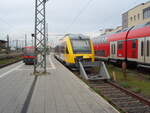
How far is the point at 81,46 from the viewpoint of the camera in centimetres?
1711

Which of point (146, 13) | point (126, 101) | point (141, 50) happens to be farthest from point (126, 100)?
point (146, 13)

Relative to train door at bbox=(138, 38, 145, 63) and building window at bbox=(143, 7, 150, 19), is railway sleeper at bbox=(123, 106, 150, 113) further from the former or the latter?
building window at bbox=(143, 7, 150, 19)

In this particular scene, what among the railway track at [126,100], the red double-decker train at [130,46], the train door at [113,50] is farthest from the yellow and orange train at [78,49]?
the railway track at [126,100]

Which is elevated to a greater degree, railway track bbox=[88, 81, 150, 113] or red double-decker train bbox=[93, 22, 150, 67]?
red double-decker train bbox=[93, 22, 150, 67]

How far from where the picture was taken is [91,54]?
16906 mm

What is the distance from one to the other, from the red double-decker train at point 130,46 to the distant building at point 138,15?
3013cm

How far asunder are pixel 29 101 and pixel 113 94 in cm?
346

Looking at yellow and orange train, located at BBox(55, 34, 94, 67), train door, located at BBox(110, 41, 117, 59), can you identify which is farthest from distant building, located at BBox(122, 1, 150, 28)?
yellow and orange train, located at BBox(55, 34, 94, 67)

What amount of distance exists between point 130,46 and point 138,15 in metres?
40.2

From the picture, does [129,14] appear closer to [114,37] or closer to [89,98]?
[114,37]

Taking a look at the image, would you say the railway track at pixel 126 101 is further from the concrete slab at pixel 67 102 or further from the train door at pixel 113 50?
the train door at pixel 113 50

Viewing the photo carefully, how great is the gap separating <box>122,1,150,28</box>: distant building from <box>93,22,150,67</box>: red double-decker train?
30130mm

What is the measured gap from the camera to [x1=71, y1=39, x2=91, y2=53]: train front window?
16.8 meters

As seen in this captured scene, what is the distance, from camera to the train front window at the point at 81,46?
16839 millimetres
